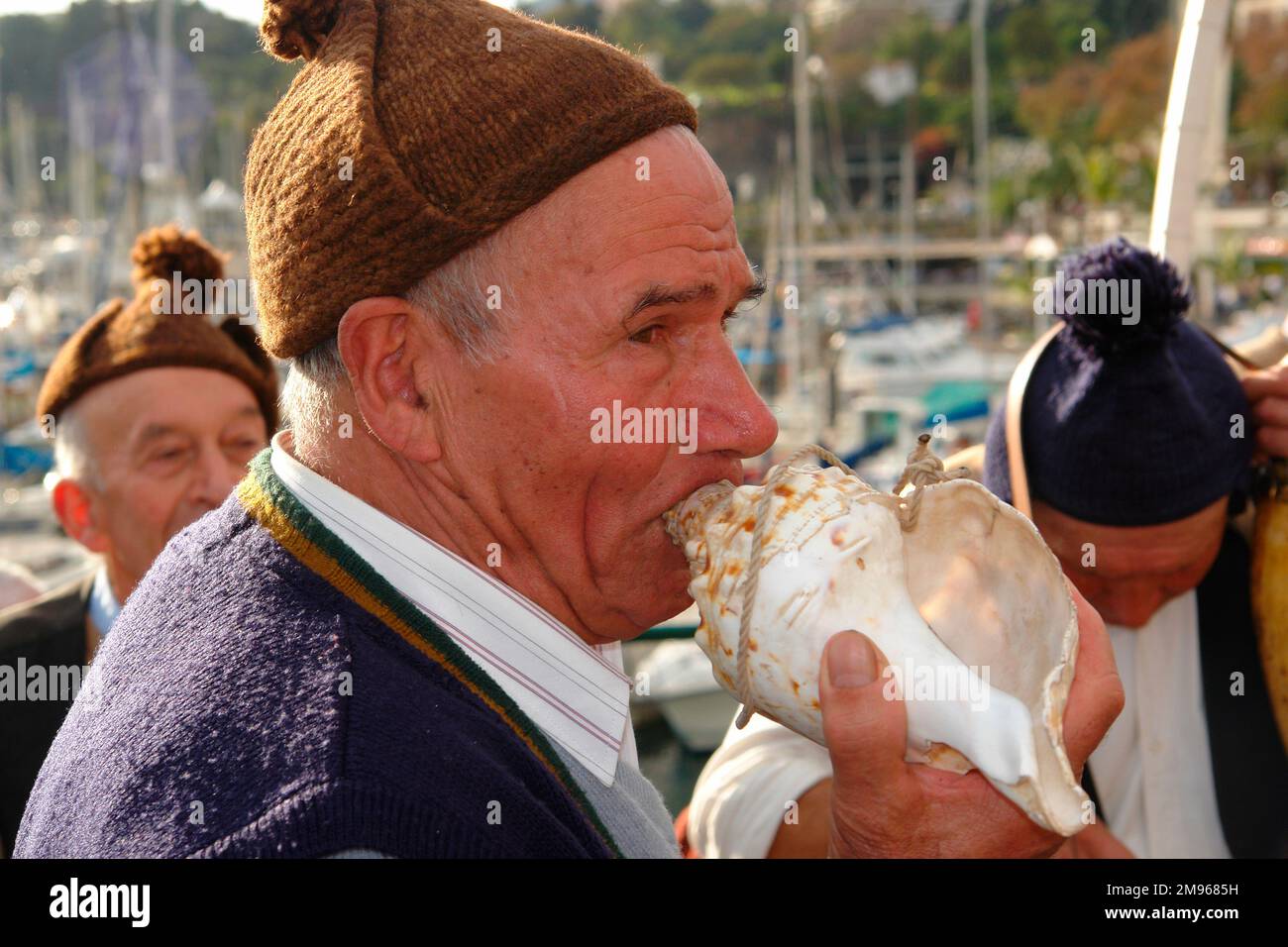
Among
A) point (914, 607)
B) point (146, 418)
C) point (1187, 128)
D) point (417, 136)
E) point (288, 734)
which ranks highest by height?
point (1187, 128)

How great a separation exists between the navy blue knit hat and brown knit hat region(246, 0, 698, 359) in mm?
1498

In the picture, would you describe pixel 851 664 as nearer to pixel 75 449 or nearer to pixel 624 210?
pixel 624 210

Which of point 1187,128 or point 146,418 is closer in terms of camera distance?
point 1187,128

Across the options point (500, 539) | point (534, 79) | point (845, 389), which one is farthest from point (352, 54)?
point (845, 389)

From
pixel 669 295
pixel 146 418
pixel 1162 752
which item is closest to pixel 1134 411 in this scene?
pixel 1162 752

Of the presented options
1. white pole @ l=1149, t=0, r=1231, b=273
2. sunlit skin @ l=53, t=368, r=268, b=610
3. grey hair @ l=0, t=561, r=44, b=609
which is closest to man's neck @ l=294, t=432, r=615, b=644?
sunlit skin @ l=53, t=368, r=268, b=610

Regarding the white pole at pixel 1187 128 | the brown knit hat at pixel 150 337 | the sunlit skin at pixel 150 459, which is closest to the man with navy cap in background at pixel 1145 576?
the white pole at pixel 1187 128

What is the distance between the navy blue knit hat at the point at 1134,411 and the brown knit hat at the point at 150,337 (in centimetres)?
248

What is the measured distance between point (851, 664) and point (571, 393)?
550mm

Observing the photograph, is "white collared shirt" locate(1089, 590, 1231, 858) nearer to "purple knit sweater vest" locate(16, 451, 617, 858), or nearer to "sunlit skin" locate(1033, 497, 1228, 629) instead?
"sunlit skin" locate(1033, 497, 1228, 629)

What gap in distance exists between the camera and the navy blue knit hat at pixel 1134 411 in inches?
110

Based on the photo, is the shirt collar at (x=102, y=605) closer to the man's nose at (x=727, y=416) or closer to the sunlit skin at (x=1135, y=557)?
the man's nose at (x=727, y=416)

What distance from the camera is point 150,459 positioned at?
3.79 meters

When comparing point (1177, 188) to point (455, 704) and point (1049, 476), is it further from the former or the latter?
point (455, 704)
